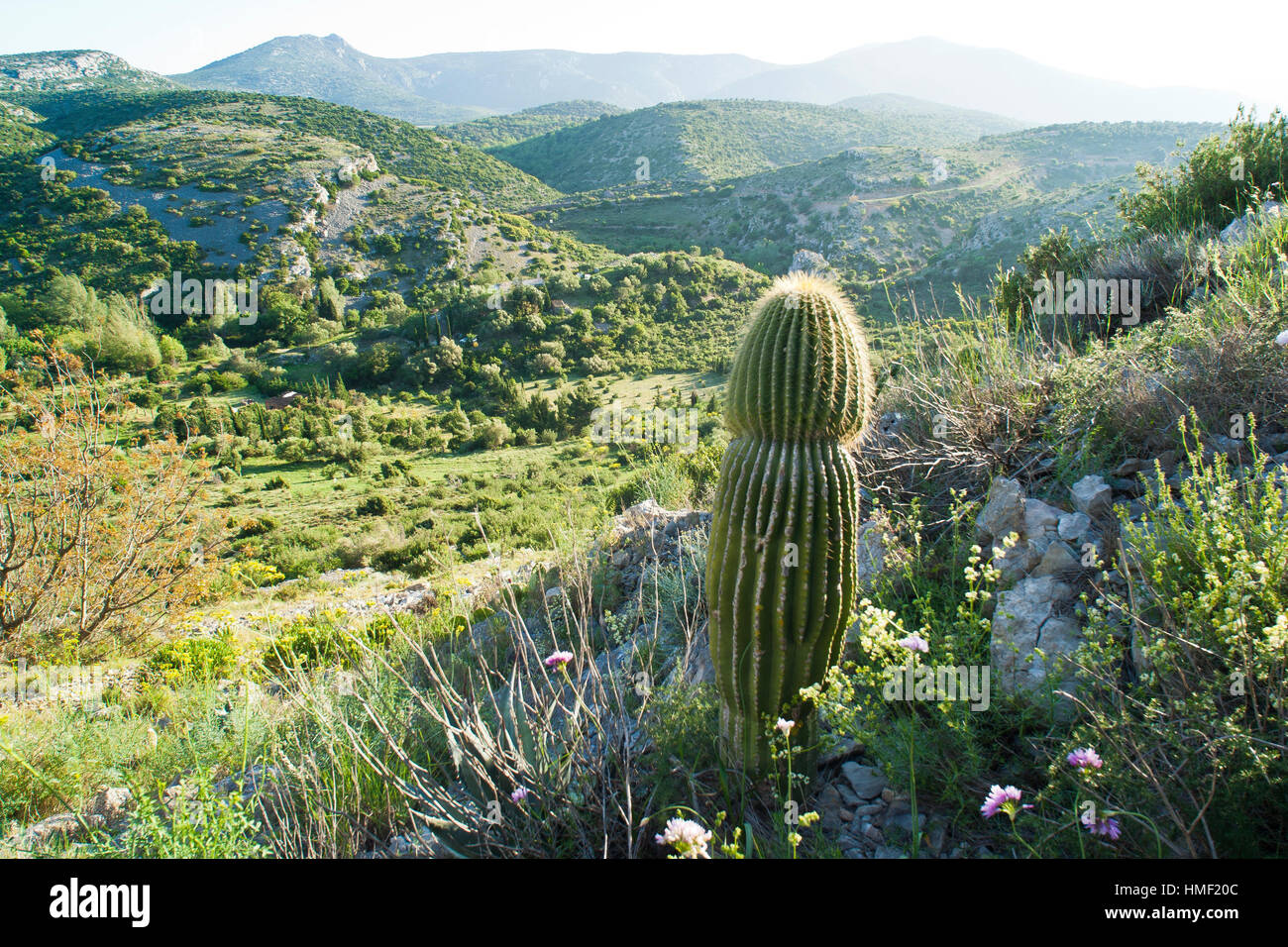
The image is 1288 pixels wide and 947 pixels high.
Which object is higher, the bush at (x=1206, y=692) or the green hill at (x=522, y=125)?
the green hill at (x=522, y=125)

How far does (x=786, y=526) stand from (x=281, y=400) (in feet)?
100

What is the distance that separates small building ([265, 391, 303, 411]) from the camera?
1069 inches

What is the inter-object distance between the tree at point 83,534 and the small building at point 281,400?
2098 centimetres

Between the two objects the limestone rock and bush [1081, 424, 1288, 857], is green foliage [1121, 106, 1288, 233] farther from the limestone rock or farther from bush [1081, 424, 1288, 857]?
bush [1081, 424, 1288, 857]

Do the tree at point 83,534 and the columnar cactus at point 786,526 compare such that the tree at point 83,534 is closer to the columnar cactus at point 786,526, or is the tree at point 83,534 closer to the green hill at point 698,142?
the columnar cactus at point 786,526

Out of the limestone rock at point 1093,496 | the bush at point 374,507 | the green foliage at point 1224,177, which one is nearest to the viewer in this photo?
the limestone rock at point 1093,496

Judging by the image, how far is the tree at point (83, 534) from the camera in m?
6.77

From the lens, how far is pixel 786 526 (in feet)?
7.48

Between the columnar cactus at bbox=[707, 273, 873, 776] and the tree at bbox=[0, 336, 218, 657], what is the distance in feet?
25.6

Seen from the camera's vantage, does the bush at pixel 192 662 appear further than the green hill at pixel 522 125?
No

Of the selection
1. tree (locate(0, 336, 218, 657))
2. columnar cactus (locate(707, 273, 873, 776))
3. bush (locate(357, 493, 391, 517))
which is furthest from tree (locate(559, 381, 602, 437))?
columnar cactus (locate(707, 273, 873, 776))

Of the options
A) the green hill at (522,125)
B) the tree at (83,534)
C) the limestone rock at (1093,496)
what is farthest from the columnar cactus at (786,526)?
the green hill at (522,125)
